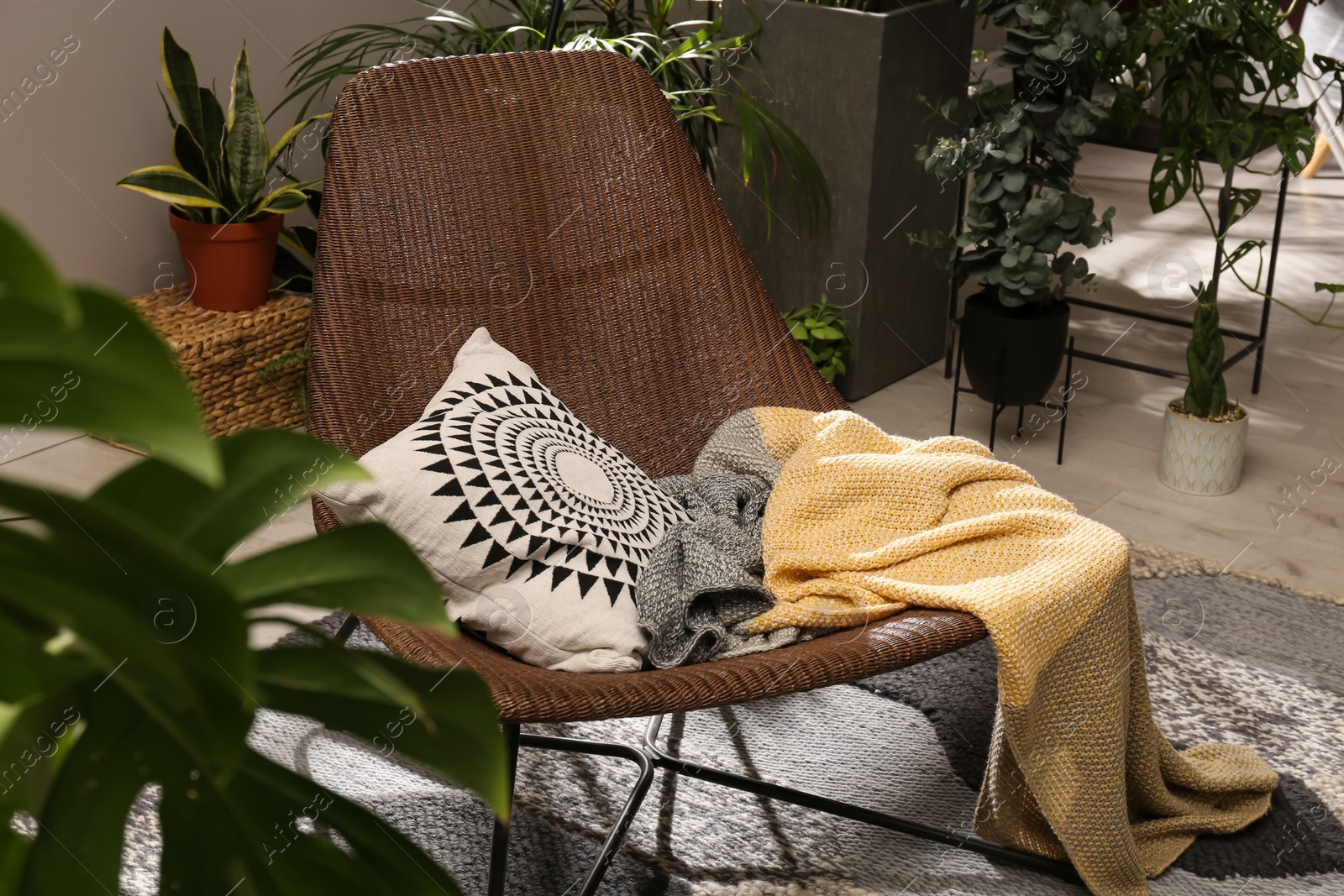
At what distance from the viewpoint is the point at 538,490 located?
5.01 feet

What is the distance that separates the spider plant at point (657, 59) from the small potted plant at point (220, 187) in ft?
0.36

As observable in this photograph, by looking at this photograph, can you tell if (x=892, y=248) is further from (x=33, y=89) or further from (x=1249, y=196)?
(x=33, y=89)

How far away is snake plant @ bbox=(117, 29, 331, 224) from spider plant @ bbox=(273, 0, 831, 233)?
10 centimetres

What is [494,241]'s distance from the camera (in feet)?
5.95

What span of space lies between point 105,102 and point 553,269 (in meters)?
1.39

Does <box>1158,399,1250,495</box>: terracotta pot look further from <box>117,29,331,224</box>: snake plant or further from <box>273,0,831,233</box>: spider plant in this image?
<box>117,29,331,224</box>: snake plant

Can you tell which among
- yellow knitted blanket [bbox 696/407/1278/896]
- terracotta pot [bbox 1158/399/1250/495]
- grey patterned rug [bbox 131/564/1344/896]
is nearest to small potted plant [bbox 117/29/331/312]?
grey patterned rug [bbox 131/564/1344/896]

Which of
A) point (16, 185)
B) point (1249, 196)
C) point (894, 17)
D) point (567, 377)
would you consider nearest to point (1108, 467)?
point (1249, 196)

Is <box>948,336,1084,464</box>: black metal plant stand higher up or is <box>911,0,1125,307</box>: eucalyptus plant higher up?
<box>911,0,1125,307</box>: eucalyptus plant

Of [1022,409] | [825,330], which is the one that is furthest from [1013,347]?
[825,330]

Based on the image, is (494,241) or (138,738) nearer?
(138,738)

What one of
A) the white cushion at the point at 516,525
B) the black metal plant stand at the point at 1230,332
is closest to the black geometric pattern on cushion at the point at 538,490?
the white cushion at the point at 516,525

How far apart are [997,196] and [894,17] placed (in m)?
0.48

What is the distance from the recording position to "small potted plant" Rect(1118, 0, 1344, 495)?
251 centimetres
